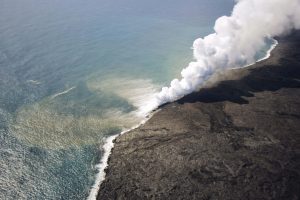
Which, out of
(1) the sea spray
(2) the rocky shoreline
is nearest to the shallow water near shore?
(1) the sea spray

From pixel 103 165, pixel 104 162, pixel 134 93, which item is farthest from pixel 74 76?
pixel 103 165

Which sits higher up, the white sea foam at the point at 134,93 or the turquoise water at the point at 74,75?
the turquoise water at the point at 74,75

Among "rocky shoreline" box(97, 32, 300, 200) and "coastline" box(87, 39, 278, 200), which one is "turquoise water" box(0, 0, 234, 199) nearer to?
"coastline" box(87, 39, 278, 200)

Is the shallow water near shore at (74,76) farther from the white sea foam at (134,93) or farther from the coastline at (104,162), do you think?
the coastline at (104,162)

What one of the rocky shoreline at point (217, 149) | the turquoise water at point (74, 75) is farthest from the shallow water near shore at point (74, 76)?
the rocky shoreline at point (217, 149)

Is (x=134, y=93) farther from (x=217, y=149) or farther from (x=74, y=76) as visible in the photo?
(x=217, y=149)

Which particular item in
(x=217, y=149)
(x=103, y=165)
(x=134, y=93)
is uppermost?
(x=134, y=93)

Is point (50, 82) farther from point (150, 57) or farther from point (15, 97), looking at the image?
point (150, 57)
